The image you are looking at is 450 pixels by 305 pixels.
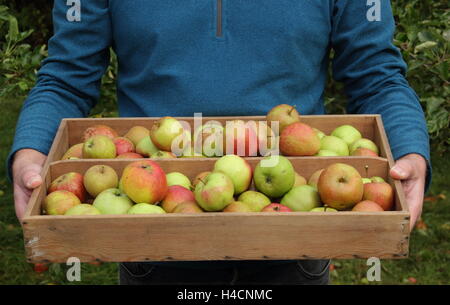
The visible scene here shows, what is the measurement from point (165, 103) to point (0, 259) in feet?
8.57

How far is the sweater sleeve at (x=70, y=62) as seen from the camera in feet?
7.97

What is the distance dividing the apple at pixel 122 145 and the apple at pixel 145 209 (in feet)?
1.32

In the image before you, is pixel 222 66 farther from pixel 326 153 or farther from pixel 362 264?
pixel 362 264

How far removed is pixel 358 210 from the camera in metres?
1.90

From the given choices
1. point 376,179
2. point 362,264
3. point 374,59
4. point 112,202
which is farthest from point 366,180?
point 362,264

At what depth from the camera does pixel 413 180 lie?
206 centimetres

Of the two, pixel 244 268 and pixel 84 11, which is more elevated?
pixel 84 11

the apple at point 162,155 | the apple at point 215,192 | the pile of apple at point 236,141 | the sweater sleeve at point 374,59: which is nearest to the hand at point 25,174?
the pile of apple at point 236,141

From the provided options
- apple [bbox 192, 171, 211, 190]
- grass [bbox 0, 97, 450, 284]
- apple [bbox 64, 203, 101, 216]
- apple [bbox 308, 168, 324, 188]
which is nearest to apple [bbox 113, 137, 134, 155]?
apple [bbox 192, 171, 211, 190]

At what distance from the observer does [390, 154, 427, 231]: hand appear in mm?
2006

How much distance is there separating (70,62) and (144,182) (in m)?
0.81

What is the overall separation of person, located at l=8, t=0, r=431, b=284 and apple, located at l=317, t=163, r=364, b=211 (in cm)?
29
